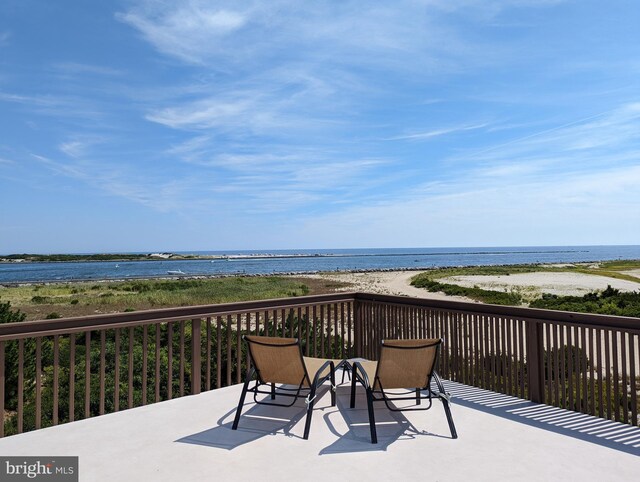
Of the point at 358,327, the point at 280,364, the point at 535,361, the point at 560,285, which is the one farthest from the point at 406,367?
the point at 560,285

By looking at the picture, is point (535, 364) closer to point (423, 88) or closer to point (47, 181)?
point (423, 88)

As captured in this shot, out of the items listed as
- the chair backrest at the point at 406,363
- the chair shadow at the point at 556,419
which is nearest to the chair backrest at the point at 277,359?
the chair backrest at the point at 406,363

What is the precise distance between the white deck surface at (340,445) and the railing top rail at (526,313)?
0.79m

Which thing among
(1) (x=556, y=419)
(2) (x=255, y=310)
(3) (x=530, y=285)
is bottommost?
(3) (x=530, y=285)

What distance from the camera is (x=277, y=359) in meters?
3.46

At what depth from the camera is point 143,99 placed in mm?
13531

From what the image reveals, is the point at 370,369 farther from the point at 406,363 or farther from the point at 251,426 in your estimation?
the point at 251,426

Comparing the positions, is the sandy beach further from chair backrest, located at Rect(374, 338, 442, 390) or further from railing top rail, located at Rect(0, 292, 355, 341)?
chair backrest, located at Rect(374, 338, 442, 390)

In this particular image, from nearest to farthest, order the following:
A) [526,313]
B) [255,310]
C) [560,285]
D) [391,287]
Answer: [526,313] → [255,310] → [560,285] → [391,287]

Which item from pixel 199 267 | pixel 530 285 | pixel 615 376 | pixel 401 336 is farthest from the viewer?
pixel 199 267

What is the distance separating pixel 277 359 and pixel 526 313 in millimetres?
2303

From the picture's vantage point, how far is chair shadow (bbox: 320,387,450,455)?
302 centimetres

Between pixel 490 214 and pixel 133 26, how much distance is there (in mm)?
28359

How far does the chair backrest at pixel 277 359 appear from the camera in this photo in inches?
134
